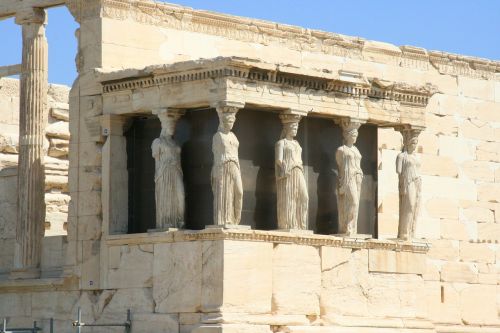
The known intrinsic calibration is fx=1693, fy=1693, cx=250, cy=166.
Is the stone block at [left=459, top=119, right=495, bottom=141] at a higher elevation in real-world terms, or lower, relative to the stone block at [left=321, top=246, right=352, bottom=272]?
higher

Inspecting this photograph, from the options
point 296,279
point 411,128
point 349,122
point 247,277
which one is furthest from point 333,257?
point 411,128

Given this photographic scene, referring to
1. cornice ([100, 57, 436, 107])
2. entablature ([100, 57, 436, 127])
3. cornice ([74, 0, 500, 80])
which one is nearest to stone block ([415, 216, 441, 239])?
cornice ([74, 0, 500, 80])

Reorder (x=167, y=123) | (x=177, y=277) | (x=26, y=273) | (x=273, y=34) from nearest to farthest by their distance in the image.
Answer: (x=177, y=277)
(x=167, y=123)
(x=26, y=273)
(x=273, y=34)

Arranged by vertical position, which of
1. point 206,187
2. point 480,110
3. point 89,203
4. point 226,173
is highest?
point 480,110

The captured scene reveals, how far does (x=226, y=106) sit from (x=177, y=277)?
2254 millimetres

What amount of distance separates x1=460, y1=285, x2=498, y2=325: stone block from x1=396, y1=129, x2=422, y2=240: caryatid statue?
3590 mm

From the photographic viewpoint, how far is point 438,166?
27.0 metres

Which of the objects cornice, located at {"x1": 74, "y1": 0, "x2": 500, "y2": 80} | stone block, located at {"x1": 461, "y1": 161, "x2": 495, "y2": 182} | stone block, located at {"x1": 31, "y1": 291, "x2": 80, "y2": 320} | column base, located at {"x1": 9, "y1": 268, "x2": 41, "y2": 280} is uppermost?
cornice, located at {"x1": 74, "y1": 0, "x2": 500, "y2": 80}

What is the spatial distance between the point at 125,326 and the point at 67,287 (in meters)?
1.36

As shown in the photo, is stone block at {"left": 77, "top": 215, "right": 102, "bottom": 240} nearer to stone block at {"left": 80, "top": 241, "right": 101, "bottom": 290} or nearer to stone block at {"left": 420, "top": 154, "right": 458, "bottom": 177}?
stone block at {"left": 80, "top": 241, "right": 101, "bottom": 290}

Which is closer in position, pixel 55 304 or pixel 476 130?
pixel 55 304

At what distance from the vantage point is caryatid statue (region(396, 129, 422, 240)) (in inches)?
928

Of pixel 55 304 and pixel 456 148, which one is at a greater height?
pixel 456 148

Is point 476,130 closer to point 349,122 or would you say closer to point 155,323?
point 349,122
